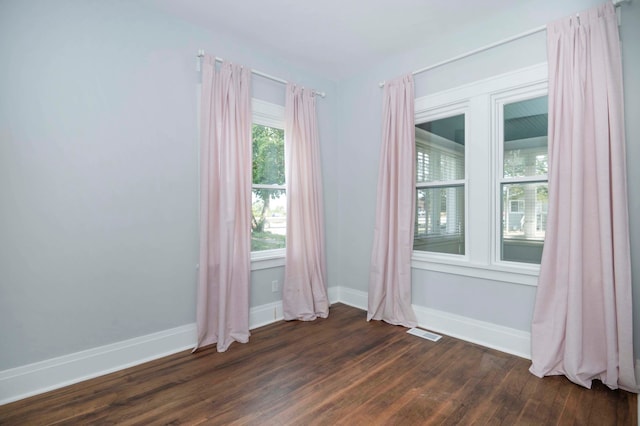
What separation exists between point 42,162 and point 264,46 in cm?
220

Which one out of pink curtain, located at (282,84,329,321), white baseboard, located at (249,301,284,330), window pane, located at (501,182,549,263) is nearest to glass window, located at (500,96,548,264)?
window pane, located at (501,182,549,263)

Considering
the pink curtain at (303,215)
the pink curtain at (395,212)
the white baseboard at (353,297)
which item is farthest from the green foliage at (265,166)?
the white baseboard at (353,297)

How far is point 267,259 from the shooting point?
339cm

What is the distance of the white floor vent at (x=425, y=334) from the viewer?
296cm

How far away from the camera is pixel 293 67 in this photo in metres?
3.64

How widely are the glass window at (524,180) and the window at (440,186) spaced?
38 cm

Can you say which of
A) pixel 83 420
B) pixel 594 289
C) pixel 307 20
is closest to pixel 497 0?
pixel 307 20

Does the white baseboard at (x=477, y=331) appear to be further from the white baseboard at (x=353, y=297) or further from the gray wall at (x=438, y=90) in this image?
the white baseboard at (x=353, y=297)

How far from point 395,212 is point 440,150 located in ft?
2.58

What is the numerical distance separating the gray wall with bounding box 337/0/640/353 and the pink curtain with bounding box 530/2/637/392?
12 cm

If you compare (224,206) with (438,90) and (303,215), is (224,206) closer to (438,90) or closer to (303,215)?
(303,215)

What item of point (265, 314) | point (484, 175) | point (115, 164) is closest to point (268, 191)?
point (265, 314)

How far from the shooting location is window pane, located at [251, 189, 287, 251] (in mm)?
3395

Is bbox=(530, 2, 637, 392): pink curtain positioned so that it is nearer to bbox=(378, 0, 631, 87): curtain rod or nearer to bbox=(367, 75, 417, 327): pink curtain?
bbox=(378, 0, 631, 87): curtain rod
